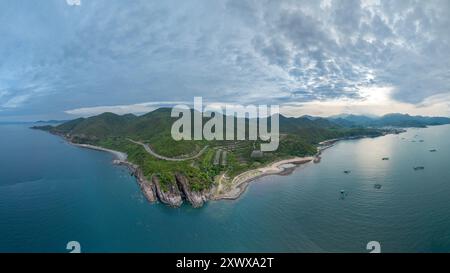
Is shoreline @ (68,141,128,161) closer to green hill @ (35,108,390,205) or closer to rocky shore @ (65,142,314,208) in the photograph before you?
green hill @ (35,108,390,205)

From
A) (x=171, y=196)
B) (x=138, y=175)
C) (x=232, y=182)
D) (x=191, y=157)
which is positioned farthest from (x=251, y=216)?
(x=191, y=157)

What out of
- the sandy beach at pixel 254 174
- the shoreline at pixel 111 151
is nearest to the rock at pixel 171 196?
the sandy beach at pixel 254 174

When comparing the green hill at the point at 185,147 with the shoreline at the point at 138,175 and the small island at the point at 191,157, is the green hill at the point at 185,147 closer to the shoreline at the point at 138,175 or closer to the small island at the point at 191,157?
the small island at the point at 191,157

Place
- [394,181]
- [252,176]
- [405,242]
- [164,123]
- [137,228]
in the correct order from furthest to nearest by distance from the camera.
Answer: [164,123] < [252,176] < [394,181] < [137,228] < [405,242]

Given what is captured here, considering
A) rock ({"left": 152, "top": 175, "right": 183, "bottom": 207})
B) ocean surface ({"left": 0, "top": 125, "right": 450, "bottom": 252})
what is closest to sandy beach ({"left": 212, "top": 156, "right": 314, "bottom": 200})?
ocean surface ({"left": 0, "top": 125, "right": 450, "bottom": 252})

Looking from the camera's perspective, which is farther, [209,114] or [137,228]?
[209,114]

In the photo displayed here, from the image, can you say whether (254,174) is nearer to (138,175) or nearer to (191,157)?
(191,157)

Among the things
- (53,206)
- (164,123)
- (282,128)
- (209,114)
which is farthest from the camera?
(282,128)

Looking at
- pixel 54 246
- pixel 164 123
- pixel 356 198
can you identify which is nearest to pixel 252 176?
pixel 356 198

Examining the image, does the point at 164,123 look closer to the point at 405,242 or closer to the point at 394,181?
the point at 394,181
